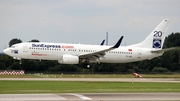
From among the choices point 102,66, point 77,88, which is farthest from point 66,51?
point 77,88

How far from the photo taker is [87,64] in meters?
66.2

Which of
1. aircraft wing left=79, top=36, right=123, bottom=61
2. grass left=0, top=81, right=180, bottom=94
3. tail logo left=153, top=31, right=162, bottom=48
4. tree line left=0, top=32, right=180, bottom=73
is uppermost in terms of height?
tail logo left=153, top=31, right=162, bottom=48

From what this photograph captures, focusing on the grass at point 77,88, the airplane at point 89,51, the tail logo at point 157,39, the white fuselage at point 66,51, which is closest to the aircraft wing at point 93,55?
the airplane at point 89,51

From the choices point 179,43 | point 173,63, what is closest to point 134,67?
point 173,63

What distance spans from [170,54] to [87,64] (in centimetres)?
3798

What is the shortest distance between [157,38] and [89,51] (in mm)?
11101

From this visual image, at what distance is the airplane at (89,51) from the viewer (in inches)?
2505

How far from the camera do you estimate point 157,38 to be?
70688mm

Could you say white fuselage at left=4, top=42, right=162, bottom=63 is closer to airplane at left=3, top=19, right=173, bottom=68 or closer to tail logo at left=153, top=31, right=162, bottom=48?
airplane at left=3, top=19, right=173, bottom=68

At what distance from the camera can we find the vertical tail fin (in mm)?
70062

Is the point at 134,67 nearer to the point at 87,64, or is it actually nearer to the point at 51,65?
the point at 51,65

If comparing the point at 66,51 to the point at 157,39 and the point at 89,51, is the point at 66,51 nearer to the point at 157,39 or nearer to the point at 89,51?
the point at 89,51

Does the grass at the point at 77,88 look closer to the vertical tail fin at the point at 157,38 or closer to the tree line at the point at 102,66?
the vertical tail fin at the point at 157,38

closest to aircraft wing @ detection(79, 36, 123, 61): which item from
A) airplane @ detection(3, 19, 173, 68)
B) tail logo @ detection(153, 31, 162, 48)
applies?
airplane @ detection(3, 19, 173, 68)
